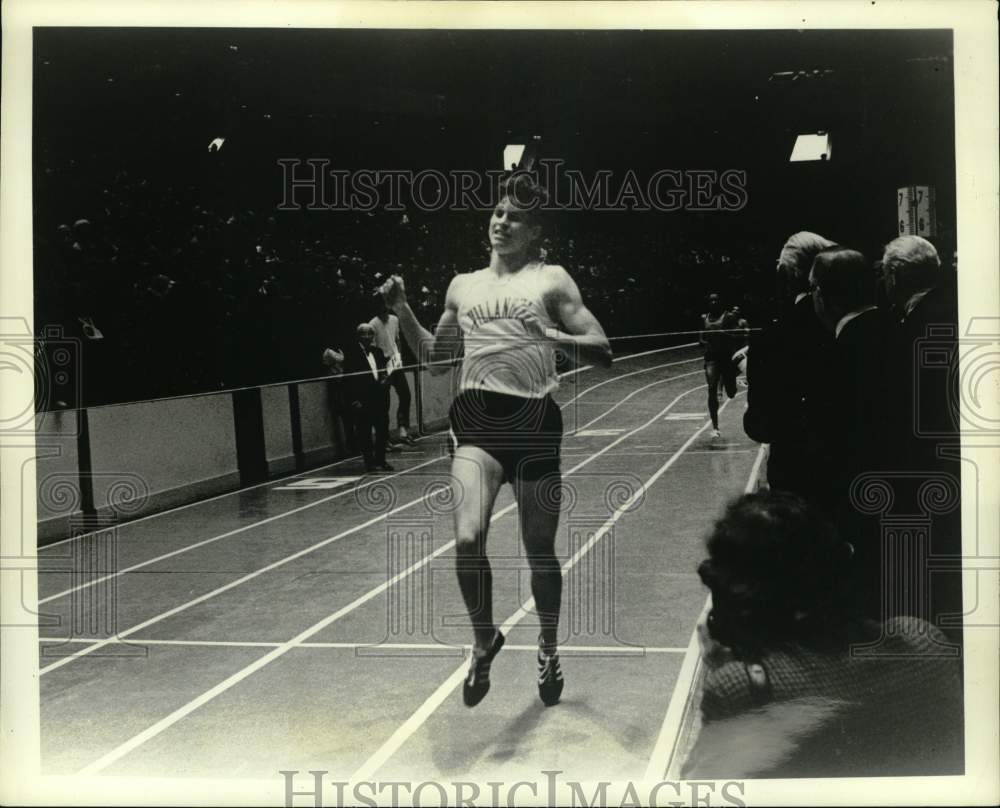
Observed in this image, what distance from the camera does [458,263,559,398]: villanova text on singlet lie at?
3.66m

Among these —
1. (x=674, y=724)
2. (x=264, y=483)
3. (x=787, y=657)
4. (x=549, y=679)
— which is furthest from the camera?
(x=264, y=483)

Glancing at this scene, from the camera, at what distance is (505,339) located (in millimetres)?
3666

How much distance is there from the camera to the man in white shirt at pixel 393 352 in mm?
3785

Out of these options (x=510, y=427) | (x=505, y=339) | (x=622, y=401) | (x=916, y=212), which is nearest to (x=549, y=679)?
(x=510, y=427)

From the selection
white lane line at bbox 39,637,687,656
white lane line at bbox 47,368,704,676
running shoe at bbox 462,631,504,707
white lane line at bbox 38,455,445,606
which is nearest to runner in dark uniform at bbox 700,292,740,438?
white lane line at bbox 47,368,704,676

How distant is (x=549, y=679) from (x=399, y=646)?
53 cm

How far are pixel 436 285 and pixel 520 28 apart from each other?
0.95 metres

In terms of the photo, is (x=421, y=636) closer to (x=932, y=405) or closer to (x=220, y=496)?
(x=220, y=496)

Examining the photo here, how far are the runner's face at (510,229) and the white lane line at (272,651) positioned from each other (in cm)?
74

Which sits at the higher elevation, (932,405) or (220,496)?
(932,405)

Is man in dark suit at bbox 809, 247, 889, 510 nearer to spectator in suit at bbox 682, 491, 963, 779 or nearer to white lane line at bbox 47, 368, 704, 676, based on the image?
white lane line at bbox 47, 368, 704, 676
